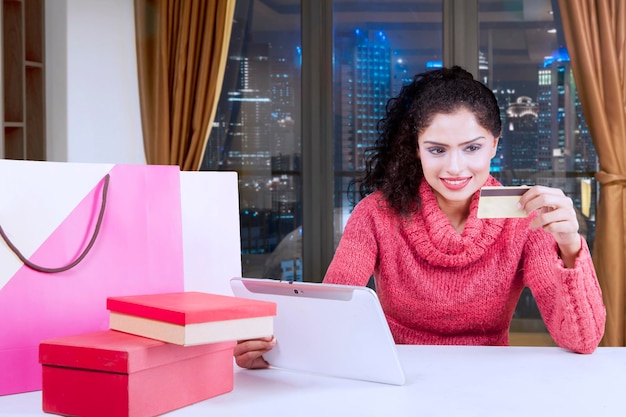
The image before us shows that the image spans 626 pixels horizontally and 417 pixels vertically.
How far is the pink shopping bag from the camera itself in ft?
3.58

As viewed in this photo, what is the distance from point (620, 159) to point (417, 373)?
2.56 m

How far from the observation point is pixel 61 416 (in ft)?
3.27

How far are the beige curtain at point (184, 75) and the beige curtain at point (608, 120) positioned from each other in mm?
1857

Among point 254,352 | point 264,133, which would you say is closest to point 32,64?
point 264,133

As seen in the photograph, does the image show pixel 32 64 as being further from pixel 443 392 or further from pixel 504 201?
pixel 443 392

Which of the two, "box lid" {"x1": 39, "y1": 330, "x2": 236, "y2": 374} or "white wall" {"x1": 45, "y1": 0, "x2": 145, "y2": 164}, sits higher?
"white wall" {"x1": 45, "y1": 0, "x2": 145, "y2": 164}

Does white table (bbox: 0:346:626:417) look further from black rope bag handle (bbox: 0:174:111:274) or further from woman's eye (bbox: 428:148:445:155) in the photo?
woman's eye (bbox: 428:148:445:155)

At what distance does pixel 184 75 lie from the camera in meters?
3.91

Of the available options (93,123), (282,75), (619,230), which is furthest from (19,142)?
(619,230)

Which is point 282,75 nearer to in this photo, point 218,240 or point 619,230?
point 619,230

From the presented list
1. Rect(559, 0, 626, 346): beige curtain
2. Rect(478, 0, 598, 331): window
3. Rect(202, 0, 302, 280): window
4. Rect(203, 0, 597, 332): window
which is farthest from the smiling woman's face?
Rect(202, 0, 302, 280): window

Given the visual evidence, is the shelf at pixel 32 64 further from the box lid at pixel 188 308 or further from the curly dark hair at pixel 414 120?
the box lid at pixel 188 308

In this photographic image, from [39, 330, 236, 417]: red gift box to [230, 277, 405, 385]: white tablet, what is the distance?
184 mm

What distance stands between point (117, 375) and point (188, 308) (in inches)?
5.0
